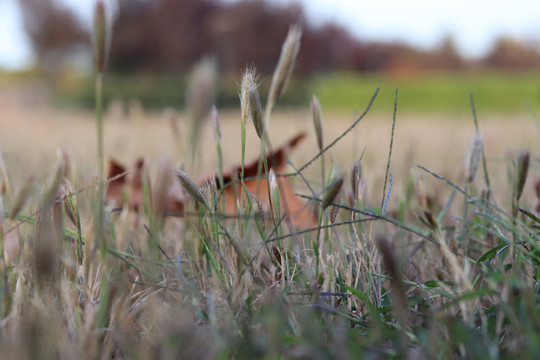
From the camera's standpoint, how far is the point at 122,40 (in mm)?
15656

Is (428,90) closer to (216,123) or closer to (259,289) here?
(216,123)

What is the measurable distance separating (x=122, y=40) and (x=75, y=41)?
7.89 meters

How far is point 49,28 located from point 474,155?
2390 cm

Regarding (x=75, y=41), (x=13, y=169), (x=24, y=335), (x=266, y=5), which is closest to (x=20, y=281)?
(x=24, y=335)

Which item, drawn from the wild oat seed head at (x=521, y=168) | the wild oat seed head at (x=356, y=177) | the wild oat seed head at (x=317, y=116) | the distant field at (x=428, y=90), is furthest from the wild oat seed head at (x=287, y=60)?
the distant field at (x=428, y=90)

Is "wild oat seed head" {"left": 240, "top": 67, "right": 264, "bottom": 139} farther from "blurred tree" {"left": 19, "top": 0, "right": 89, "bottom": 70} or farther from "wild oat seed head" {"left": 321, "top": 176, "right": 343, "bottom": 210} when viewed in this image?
"blurred tree" {"left": 19, "top": 0, "right": 89, "bottom": 70}

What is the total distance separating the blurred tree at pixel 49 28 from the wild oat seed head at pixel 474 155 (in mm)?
22805

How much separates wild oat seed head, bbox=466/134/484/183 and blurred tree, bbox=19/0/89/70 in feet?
74.8

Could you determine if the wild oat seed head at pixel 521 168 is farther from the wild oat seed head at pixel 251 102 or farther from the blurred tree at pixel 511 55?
the blurred tree at pixel 511 55

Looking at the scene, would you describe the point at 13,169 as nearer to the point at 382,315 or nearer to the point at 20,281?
the point at 20,281

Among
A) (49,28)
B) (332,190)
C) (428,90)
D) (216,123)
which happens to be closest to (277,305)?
(332,190)

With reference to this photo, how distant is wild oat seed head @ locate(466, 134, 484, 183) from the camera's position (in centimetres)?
67

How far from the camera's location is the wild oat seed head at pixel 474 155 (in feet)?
2.21

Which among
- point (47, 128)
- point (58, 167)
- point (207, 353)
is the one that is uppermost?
point (58, 167)
